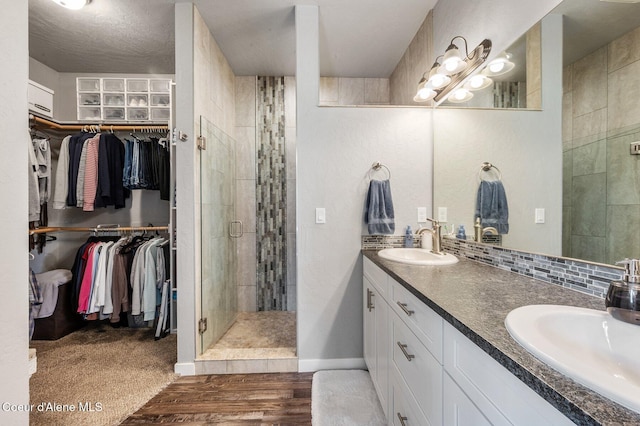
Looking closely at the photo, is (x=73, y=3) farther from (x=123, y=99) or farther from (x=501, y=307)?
(x=501, y=307)

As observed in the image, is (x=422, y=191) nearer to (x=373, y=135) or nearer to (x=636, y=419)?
(x=373, y=135)

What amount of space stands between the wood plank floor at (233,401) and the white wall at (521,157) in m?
1.54

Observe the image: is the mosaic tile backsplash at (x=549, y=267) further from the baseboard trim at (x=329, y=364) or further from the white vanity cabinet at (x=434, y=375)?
the baseboard trim at (x=329, y=364)

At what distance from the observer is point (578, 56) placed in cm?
92

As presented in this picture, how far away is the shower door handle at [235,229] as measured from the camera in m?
2.70

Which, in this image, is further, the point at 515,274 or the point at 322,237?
the point at 322,237

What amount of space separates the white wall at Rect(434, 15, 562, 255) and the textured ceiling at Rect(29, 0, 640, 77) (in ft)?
3.32

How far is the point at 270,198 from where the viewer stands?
9.68 feet

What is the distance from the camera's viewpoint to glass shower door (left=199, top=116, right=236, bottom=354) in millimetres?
2062

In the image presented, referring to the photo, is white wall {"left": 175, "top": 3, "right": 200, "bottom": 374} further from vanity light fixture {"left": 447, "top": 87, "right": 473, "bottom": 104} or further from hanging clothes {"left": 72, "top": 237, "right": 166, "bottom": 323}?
vanity light fixture {"left": 447, "top": 87, "right": 473, "bottom": 104}

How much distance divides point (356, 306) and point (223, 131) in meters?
2.00

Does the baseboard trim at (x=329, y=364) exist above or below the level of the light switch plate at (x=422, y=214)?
below
